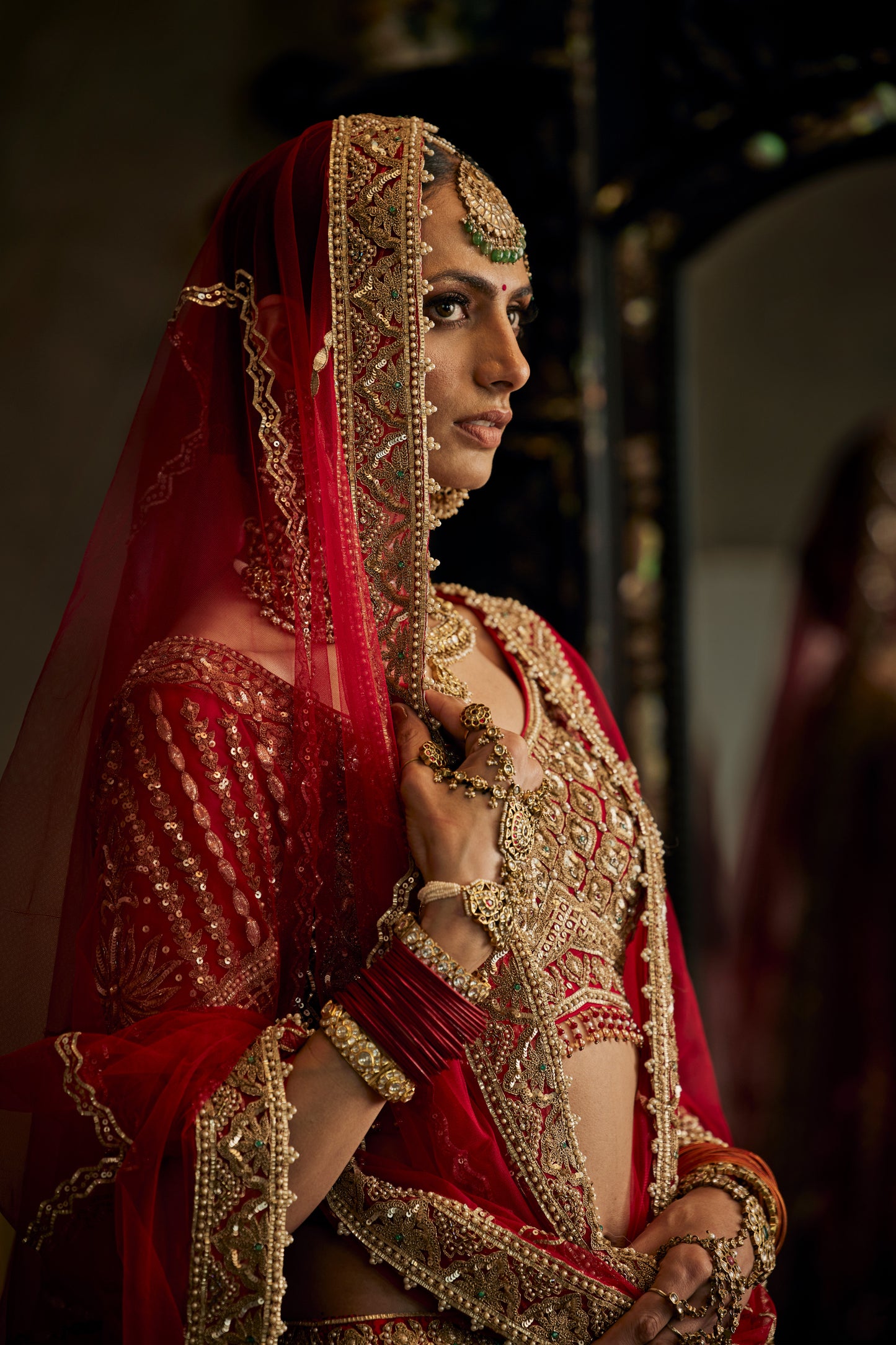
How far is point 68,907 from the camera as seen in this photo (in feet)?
3.97

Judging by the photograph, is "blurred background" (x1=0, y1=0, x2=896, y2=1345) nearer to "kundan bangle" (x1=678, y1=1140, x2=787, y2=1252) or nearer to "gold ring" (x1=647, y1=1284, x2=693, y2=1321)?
"kundan bangle" (x1=678, y1=1140, x2=787, y2=1252)

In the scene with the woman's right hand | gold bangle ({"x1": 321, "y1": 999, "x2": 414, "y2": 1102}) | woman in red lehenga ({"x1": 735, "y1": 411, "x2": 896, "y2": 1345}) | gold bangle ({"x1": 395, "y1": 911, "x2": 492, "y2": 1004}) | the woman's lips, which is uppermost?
→ the woman's lips

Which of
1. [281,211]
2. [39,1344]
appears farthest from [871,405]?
[39,1344]

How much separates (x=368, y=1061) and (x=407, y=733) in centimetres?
30

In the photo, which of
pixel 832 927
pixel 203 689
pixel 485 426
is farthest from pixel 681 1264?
pixel 832 927

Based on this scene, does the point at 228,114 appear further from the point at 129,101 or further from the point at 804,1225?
the point at 804,1225

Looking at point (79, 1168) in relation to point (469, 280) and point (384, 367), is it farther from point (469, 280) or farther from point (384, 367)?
point (469, 280)

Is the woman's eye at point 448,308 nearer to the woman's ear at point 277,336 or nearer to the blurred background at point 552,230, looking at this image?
the woman's ear at point 277,336

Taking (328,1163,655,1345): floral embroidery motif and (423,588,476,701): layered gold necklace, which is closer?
(328,1163,655,1345): floral embroidery motif

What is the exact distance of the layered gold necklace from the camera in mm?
1347

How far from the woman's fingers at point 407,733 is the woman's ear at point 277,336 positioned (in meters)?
0.31

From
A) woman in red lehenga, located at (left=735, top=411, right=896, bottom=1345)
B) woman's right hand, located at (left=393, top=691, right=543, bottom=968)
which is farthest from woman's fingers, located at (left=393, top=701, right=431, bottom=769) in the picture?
woman in red lehenga, located at (left=735, top=411, right=896, bottom=1345)

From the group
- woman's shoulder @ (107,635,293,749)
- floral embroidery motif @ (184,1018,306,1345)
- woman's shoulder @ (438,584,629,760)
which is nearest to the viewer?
floral embroidery motif @ (184,1018,306,1345)

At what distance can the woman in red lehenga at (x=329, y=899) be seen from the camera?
1.07 m
